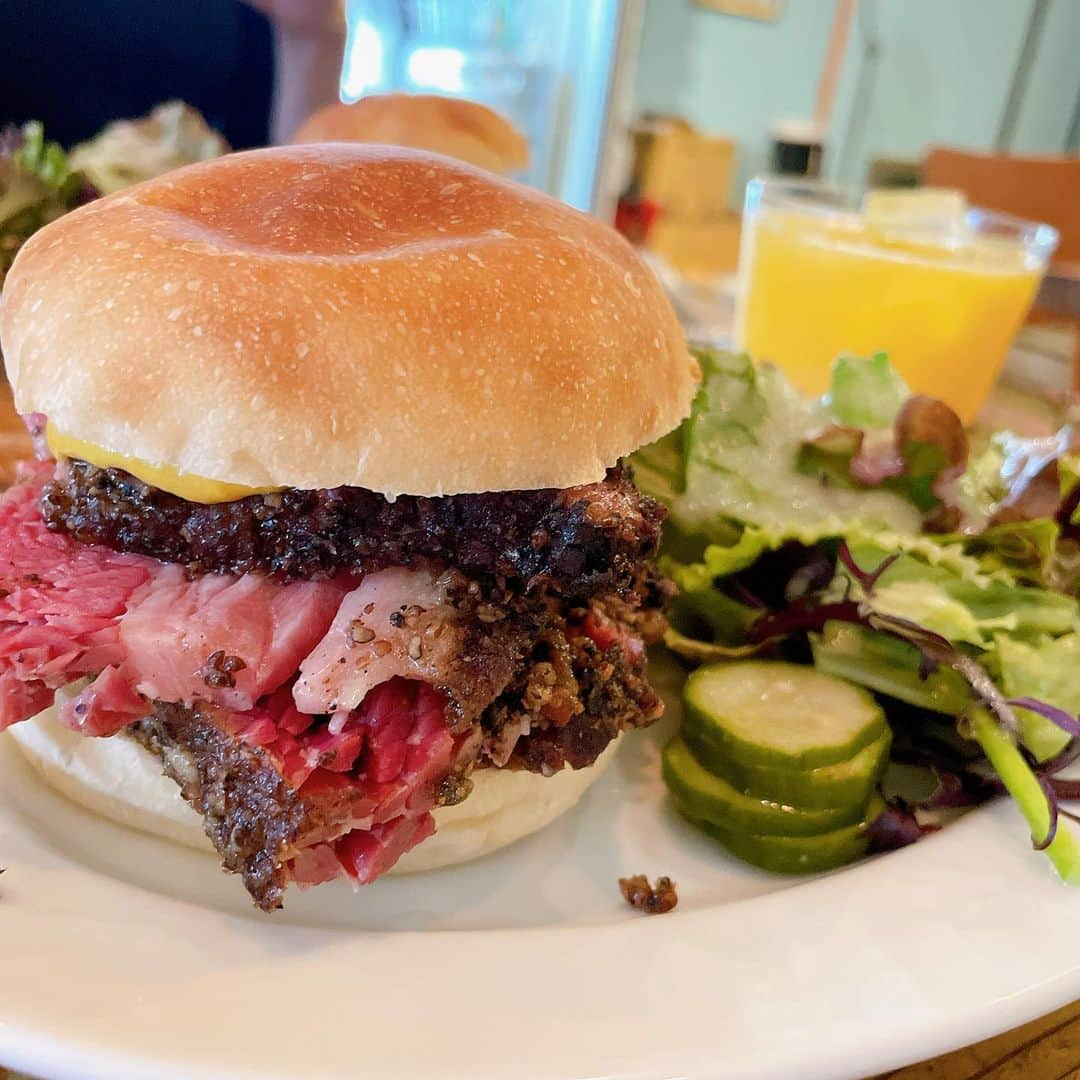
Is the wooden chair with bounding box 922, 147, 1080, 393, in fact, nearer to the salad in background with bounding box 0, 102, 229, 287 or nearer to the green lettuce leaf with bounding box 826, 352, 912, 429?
the green lettuce leaf with bounding box 826, 352, 912, 429

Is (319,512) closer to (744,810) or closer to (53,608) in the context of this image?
(53,608)

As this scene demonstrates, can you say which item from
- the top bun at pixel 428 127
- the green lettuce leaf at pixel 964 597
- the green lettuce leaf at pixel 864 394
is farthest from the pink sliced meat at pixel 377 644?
the top bun at pixel 428 127

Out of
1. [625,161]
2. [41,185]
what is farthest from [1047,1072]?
[625,161]

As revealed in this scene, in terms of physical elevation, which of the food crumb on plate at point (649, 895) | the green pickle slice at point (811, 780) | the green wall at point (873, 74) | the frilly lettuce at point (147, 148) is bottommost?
the food crumb on plate at point (649, 895)

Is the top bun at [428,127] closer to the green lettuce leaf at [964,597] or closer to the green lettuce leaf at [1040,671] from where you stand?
the green lettuce leaf at [964,597]

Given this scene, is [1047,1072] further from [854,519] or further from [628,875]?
[854,519]

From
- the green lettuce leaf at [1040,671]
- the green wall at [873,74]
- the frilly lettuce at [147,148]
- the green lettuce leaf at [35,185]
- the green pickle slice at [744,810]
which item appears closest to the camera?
the green pickle slice at [744,810]
